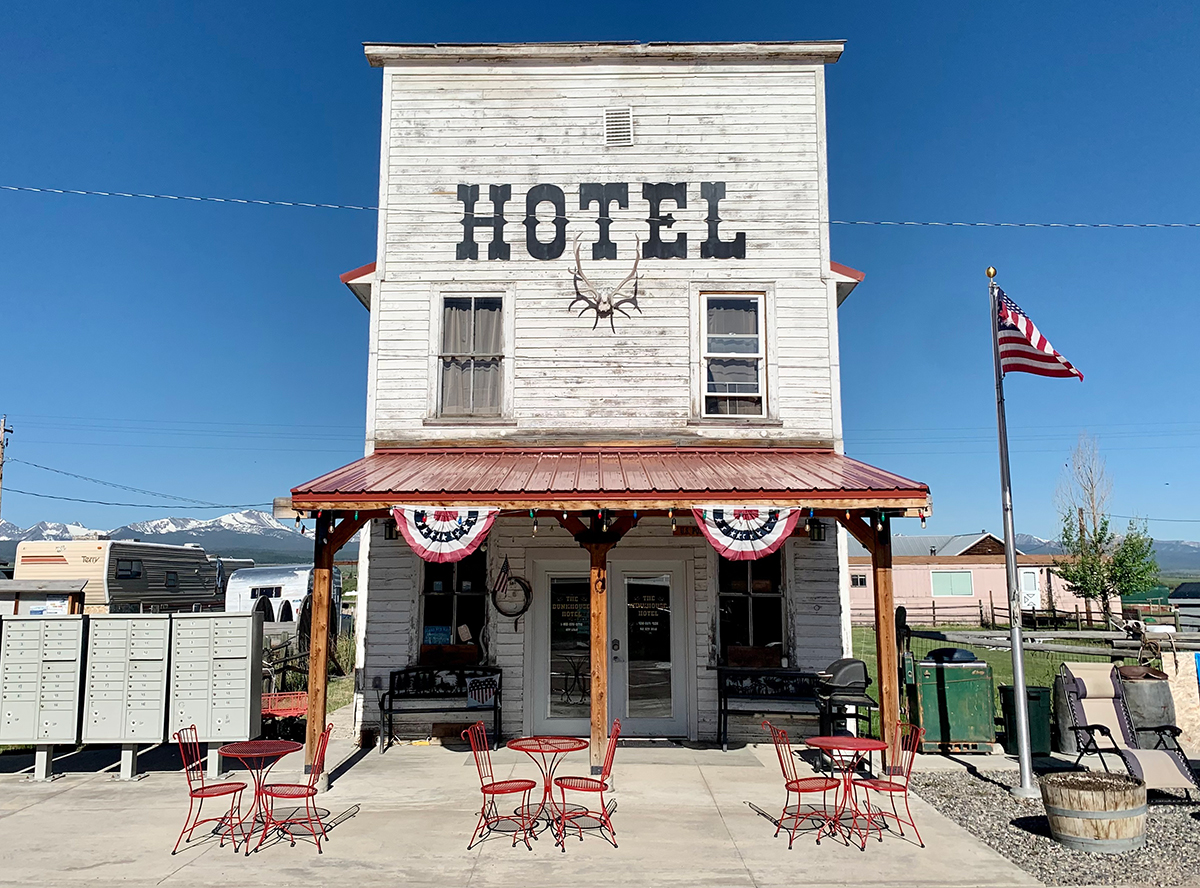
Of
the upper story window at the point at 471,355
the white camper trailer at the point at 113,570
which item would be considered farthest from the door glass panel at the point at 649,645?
the white camper trailer at the point at 113,570

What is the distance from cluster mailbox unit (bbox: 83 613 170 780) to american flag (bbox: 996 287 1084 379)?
9881 mm

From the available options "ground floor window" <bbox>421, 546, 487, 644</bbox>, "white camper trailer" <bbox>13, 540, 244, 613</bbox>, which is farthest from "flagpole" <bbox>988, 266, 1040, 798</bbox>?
"white camper trailer" <bbox>13, 540, 244, 613</bbox>

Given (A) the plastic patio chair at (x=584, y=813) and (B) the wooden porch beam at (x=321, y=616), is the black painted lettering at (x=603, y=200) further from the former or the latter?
(A) the plastic patio chair at (x=584, y=813)

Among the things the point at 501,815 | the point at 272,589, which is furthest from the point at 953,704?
the point at 272,589

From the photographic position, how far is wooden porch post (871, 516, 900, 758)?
30.1ft

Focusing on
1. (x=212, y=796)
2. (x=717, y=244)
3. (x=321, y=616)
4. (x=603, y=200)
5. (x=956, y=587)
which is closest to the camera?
(x=212, y=796)

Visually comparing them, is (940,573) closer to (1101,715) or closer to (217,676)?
(1101,715)

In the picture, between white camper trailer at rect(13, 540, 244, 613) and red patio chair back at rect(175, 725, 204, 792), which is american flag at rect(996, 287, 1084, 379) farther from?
white camper trailer at rect(13, 540, 244, 613)

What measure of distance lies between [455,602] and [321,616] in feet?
8.87

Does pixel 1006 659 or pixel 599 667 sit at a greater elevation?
pixel 599 667

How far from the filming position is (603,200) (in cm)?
1240

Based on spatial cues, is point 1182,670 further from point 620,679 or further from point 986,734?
point 620,679

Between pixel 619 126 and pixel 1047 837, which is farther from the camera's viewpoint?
pixel 619 126

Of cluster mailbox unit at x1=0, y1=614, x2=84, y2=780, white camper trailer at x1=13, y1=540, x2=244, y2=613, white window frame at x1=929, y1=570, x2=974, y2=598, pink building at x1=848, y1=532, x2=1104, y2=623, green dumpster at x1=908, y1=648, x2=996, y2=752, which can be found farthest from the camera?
white window frame at x1=929, y1=570, x2=974, y2=598
